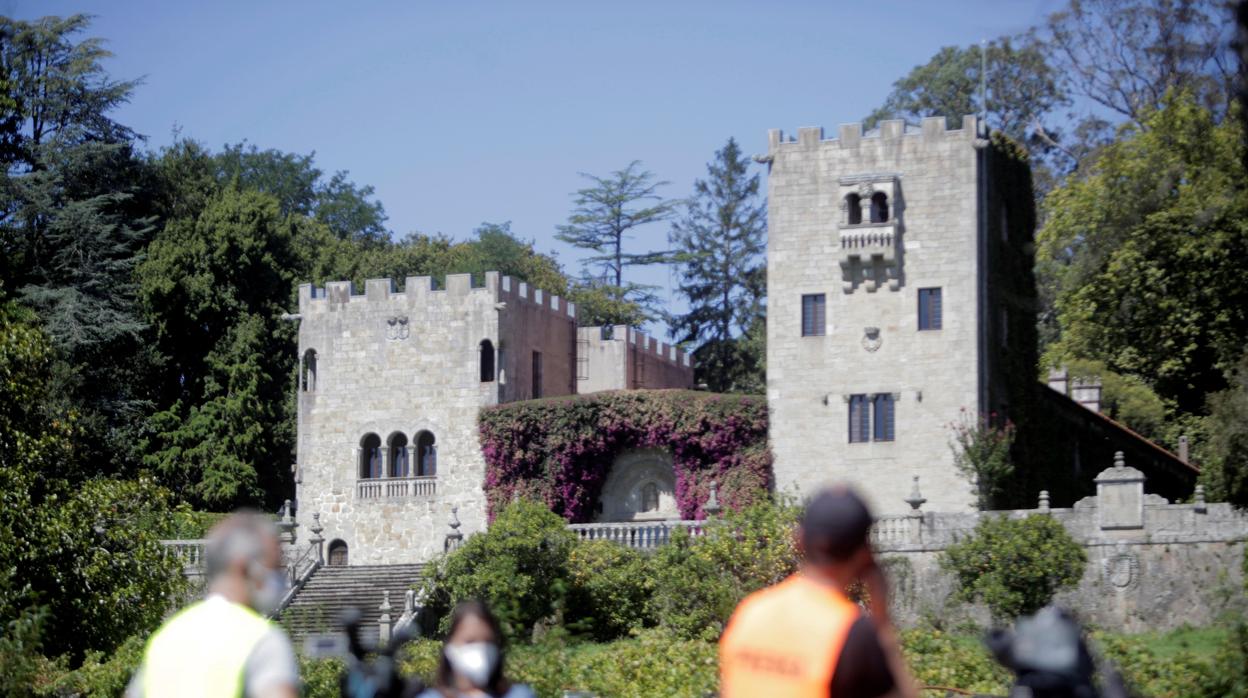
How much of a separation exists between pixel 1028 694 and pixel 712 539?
26663mm

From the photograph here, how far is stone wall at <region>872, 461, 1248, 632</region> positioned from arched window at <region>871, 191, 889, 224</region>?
6.21 meters

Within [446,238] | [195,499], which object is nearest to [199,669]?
[195,499]

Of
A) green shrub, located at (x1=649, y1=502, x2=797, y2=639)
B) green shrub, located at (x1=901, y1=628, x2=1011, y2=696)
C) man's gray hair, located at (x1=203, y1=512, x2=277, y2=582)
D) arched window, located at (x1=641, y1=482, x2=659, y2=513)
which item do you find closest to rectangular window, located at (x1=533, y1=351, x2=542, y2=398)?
arched window, located at (x1=641, y1=482, x2=659, y2=513)

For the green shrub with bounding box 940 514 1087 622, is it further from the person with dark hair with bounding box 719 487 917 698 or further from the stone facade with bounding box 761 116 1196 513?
the person with dark hair with bounding box 719 487 917 698

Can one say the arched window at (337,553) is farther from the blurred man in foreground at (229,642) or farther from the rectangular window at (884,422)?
the blurred man in foreground at (229,642)

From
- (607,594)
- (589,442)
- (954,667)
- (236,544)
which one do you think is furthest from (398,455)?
(236,544)

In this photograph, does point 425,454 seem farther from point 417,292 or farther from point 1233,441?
point 1233,441

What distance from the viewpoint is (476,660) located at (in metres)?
7.85

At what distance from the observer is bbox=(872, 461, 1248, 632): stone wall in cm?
3216

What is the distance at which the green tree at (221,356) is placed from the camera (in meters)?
45.8

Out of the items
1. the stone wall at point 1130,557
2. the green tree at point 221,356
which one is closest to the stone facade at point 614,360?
the green tree at point 221,356

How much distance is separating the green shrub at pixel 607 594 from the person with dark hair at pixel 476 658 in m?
25.5

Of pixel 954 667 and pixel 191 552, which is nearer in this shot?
pixel 954 667

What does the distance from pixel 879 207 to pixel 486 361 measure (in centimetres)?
950
